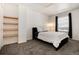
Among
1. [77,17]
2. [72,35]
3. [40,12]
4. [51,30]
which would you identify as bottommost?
[72,35]

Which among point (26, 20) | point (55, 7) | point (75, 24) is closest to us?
point (75, 24)

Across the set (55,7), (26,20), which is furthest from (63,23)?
(26,20)

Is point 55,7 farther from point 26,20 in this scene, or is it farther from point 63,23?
point 26,20

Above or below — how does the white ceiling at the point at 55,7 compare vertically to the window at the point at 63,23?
above

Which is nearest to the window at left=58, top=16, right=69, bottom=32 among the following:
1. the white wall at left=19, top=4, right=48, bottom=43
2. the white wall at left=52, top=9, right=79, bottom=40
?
the white wall at left=52, top=9, right=79, bottom=40

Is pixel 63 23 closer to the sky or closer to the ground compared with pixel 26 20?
closer to the ground

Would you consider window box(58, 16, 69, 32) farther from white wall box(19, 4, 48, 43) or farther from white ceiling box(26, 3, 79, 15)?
white wall box(19, 4, 48, 43)

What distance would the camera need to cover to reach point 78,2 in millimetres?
1440

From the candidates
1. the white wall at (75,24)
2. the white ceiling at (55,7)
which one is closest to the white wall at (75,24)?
the white wall at (75,24)

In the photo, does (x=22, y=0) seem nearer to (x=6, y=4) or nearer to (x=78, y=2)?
(x=6, y=4)

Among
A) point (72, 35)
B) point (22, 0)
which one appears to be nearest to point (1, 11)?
point (22, 0)

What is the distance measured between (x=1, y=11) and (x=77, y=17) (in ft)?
6.13

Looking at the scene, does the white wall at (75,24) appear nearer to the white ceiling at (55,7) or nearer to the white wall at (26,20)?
the white ceiling at (55,7)

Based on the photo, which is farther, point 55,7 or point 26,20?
point 26,20
